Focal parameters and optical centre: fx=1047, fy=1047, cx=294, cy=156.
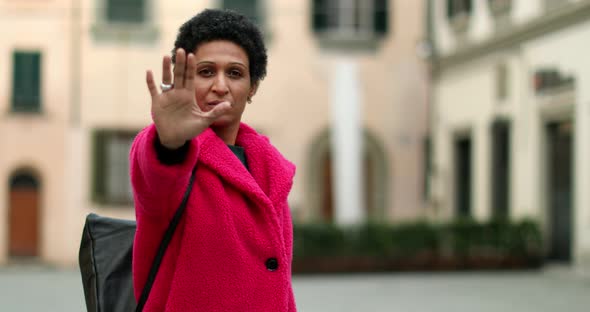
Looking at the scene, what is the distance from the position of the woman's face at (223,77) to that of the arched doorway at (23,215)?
21346mm

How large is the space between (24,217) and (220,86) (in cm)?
2148

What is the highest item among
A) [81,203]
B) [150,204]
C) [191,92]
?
[191,92]

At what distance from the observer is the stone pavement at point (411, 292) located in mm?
12375

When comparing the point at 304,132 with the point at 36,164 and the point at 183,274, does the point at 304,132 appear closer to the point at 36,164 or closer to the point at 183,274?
the point at 36,164

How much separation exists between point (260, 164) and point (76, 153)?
838 inches

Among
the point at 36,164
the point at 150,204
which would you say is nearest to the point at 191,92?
the point at 150,204

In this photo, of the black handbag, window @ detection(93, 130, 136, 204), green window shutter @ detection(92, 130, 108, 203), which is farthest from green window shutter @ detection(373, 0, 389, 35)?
the black handbag

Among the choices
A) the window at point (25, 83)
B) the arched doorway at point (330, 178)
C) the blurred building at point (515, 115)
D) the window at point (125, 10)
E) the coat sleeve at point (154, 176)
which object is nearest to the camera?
the coat sleeve at point (154, 176)

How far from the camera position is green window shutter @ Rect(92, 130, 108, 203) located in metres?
23.4

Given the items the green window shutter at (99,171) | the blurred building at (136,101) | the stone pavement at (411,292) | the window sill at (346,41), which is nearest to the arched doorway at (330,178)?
the blurred building at (136,101)

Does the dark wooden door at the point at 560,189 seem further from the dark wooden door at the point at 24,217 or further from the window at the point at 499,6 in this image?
the dark wooden door at the point at 24,217

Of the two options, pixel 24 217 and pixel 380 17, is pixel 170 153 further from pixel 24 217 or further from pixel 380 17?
pixel 380 17

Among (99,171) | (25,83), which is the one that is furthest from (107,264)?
(25,83)

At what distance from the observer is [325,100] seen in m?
24.4
